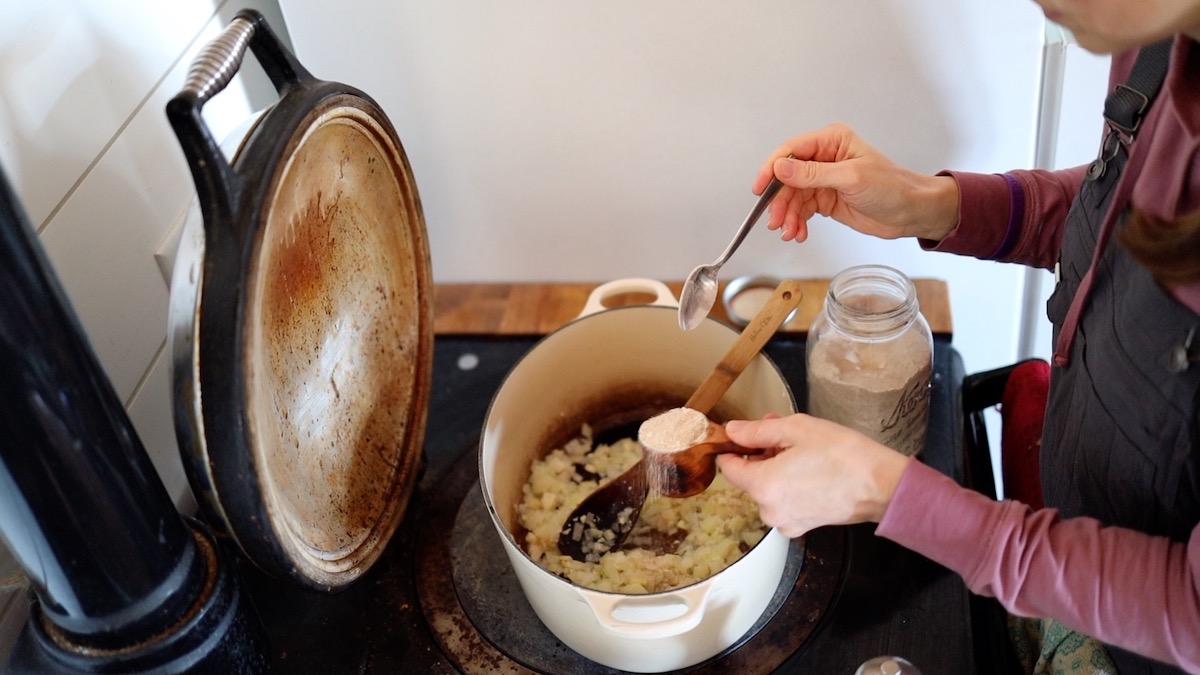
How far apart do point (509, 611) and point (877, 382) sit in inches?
15.7

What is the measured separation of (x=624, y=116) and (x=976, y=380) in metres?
0.48

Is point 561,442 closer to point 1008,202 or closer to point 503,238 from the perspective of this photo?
point 503,238

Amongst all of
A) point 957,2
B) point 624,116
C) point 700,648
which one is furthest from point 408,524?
point 957,2

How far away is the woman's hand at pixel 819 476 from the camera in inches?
25.5

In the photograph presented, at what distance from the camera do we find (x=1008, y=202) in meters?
0.85

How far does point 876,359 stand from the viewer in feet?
2.90

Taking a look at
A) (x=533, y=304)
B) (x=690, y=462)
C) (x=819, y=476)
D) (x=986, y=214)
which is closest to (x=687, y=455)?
(x=690, y=462)

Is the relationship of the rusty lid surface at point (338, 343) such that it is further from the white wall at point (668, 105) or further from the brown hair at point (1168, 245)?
the brown hair at point (1168, 245)

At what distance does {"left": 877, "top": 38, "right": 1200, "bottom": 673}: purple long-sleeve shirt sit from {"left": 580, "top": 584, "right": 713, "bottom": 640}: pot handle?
16 centimetres

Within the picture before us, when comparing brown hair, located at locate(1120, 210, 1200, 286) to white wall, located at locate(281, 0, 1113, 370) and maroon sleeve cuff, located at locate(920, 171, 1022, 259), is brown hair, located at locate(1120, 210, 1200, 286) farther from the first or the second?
white wall, located at locate(281, 0, 1113, 370)

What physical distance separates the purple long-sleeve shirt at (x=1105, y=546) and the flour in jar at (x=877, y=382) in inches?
9.6

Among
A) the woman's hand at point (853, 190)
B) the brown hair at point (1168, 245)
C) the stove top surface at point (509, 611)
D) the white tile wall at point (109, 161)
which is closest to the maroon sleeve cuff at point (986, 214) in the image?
the woman's hand at point (853, 190)

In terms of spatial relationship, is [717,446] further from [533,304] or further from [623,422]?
[533,304]

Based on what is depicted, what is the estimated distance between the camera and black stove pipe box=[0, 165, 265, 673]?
21.1 inches
